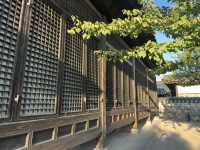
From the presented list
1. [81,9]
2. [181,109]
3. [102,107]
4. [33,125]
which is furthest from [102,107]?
[181,109]

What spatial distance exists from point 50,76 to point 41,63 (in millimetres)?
378

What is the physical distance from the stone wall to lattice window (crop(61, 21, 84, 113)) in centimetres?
1656

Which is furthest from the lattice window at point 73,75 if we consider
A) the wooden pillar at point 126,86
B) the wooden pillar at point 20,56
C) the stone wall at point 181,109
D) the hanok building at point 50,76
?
the stone wall at point 181,109

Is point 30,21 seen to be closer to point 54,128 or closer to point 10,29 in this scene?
point 10,29

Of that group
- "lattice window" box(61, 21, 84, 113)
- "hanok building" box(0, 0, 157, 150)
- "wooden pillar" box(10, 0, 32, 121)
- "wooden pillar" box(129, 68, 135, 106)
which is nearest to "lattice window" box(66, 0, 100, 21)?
"hanok building" box(0, 0, 157, 150)

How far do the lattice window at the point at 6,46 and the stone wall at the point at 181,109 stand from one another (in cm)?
1913

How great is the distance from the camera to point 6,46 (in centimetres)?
352

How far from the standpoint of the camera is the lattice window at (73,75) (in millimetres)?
5352

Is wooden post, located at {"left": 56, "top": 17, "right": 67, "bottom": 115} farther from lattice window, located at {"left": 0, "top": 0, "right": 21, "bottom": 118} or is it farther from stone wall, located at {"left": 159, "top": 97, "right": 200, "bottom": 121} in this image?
stone wall, located at {"left": 159, "top": 97, "right": 200, "bottom": 121}

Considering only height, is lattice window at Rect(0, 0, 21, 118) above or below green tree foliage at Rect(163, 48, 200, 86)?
below

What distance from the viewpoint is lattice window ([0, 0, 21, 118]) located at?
3412 mm

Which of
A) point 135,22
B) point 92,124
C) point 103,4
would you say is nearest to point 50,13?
point 135,22

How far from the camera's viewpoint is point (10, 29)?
Answer: 363cm

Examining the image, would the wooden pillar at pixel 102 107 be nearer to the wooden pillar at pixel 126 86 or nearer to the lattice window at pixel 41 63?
the lattice window at pixel 41 63
